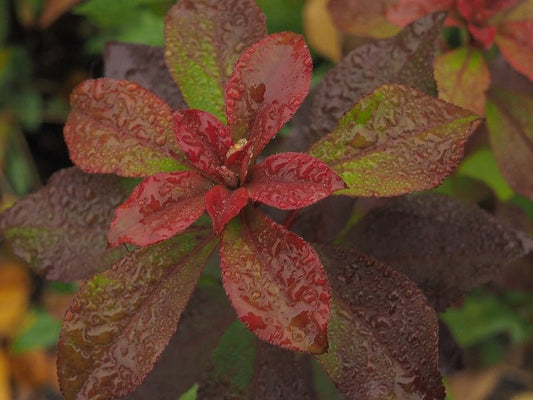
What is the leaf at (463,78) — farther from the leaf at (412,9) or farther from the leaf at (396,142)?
the leaf at (396,142)

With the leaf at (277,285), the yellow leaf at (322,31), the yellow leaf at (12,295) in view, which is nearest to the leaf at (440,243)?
the leaf at (277,285)

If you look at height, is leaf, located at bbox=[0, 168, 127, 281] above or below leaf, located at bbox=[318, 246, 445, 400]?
above

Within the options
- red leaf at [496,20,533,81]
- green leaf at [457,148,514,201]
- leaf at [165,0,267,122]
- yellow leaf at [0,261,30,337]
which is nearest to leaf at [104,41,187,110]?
leaf at [165,0,267,122]

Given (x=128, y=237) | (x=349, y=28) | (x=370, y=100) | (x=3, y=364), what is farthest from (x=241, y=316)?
(x=3, y=364)

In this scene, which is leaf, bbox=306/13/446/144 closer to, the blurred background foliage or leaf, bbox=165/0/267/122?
leaf, bbox=165/0/267/122

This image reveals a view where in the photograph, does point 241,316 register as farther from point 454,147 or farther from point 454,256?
point 454,256

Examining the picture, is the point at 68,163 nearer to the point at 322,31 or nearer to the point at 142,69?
the point at 322,31
